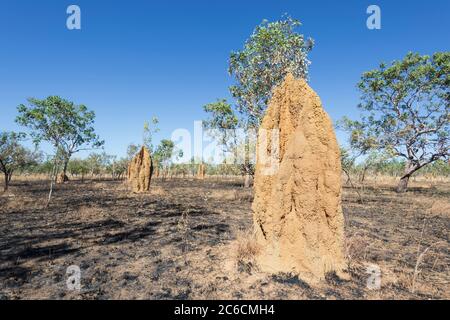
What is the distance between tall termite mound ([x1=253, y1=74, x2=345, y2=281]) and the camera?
203 inches

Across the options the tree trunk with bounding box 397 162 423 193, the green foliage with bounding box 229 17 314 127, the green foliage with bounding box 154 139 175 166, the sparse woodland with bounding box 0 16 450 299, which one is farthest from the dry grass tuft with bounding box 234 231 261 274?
the green foliage with bounding box 154 139 175 166

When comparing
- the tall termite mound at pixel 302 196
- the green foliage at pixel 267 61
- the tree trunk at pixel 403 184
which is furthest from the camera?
the tree trunk at pixel 403 184

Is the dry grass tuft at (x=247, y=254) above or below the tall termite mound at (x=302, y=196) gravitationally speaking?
below

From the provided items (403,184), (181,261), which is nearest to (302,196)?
(181,261)

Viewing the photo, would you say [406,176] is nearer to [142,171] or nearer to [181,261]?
[142,171]

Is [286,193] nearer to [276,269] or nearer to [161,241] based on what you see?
[276,269]

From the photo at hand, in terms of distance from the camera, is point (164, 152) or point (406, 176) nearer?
point (406, 176)

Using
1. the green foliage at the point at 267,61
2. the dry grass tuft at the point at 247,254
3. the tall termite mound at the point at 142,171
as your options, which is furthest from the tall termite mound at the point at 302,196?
the tall termite mound at the point at 142,171

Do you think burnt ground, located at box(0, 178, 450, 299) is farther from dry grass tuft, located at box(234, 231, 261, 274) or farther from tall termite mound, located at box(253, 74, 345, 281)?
tall termite mound, located at box(253, 74, 345, 281)

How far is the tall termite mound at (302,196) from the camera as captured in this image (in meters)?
5.16

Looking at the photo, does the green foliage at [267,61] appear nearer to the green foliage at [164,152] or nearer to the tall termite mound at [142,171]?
the tall termite mound at [142,171]

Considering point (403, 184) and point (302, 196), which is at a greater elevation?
point (302, 196)

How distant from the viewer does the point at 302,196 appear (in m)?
5.27
